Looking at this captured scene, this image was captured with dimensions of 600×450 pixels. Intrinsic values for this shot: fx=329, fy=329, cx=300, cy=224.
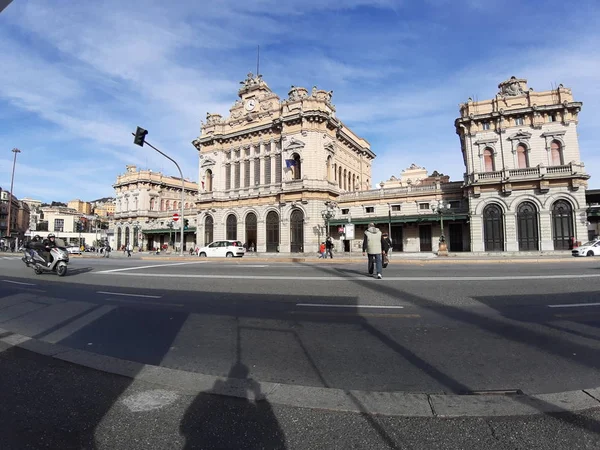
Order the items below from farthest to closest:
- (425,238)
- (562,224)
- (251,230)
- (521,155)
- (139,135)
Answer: (251,230) → (425,238) → (521,155) → (562,224) → (139,135)

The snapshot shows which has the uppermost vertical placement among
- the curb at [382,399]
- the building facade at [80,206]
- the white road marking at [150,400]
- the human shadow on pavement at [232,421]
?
the building facade at [80,206]

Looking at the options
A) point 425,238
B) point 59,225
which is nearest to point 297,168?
point 425,238

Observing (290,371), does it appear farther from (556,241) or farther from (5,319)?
(556,241)

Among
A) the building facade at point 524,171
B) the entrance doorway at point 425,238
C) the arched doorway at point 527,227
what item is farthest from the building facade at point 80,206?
the arched doorway at point 527,227

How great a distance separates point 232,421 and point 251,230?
4047 centimetres

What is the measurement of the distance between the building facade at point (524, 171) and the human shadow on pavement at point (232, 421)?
34976 mm

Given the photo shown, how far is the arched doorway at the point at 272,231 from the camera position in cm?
4009

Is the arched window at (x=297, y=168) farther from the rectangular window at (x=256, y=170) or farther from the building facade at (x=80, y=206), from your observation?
the building facade at (x=80, y=206)

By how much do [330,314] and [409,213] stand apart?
111 ft

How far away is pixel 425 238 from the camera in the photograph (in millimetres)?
36469

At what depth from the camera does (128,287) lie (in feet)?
32.2

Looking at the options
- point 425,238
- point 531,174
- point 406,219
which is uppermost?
point 531,174

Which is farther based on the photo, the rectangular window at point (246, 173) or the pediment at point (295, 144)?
the rectangular window at point (246, 173)

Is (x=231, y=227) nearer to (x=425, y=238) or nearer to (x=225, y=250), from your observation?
(x=225, y=250)
